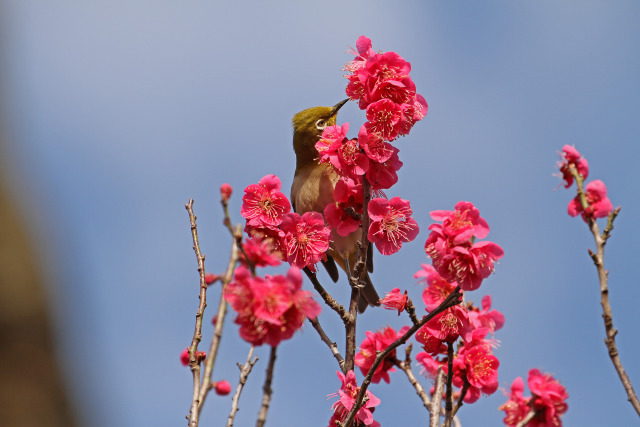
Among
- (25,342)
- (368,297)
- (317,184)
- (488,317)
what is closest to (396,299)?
(488,317)

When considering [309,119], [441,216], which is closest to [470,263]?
[441,216]

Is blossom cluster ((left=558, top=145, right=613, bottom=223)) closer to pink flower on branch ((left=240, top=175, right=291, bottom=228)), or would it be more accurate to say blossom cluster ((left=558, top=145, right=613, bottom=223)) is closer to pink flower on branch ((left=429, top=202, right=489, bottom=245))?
pink flower on branch ((left=429, top=202, right=489, bottom=245))

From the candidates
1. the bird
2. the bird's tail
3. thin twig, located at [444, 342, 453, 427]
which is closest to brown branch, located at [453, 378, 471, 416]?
thin twig, located at [444, 342, 453, 427]

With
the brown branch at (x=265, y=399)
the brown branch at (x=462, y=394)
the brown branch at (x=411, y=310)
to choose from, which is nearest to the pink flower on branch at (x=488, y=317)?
the brown branch at (x=462, y=394)

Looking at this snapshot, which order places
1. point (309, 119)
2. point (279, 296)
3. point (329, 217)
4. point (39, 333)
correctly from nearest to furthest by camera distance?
point (279, 296)
point (329, 217)
point (39, 333)
point (309, 119)

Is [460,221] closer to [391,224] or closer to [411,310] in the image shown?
[391,224]

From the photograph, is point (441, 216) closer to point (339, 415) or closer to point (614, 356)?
point (614, 356)

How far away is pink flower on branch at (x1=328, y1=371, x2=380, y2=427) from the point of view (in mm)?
2783

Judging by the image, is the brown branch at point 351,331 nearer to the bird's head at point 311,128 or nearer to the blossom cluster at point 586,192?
the blossom cluster at point 586,192

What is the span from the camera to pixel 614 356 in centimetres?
259

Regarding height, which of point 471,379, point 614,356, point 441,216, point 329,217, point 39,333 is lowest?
point 614,356

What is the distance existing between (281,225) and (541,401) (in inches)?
90.4

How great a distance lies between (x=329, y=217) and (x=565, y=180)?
4.64 feet

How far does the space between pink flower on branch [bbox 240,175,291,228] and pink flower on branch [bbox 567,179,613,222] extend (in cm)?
163
